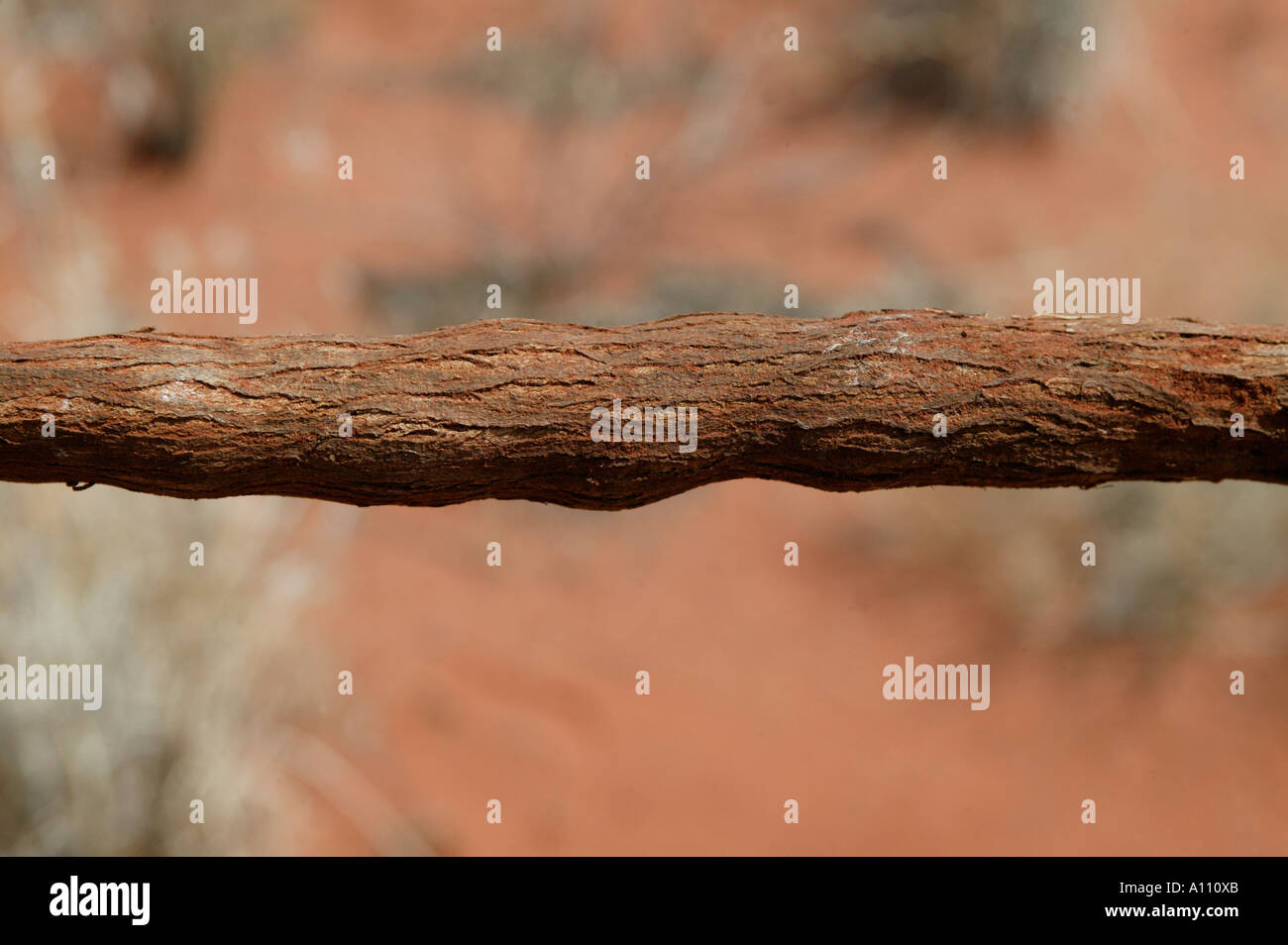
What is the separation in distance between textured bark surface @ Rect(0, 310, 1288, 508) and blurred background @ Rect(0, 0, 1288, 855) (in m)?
1.73

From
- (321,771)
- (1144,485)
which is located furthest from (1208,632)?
(321,771)

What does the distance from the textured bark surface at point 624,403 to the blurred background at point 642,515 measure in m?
1.73

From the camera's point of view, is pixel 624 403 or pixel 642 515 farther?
pixel 642 515

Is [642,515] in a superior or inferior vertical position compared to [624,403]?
superior

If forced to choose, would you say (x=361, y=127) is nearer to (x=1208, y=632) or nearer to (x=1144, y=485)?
(x=1144, y=485)

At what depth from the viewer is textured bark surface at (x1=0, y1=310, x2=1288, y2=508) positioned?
1.01m

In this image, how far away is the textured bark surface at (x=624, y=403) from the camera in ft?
3.31

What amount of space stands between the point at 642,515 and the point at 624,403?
3.61 meters

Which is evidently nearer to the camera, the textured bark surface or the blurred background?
the textured bark surface

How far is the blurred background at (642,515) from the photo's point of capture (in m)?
2.78

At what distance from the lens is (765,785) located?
346 cm

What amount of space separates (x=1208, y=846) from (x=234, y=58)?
5.40 metres

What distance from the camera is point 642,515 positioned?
461 centimetres

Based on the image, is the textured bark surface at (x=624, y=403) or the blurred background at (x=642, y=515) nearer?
the textured bark surface at (x=624, y=403)
